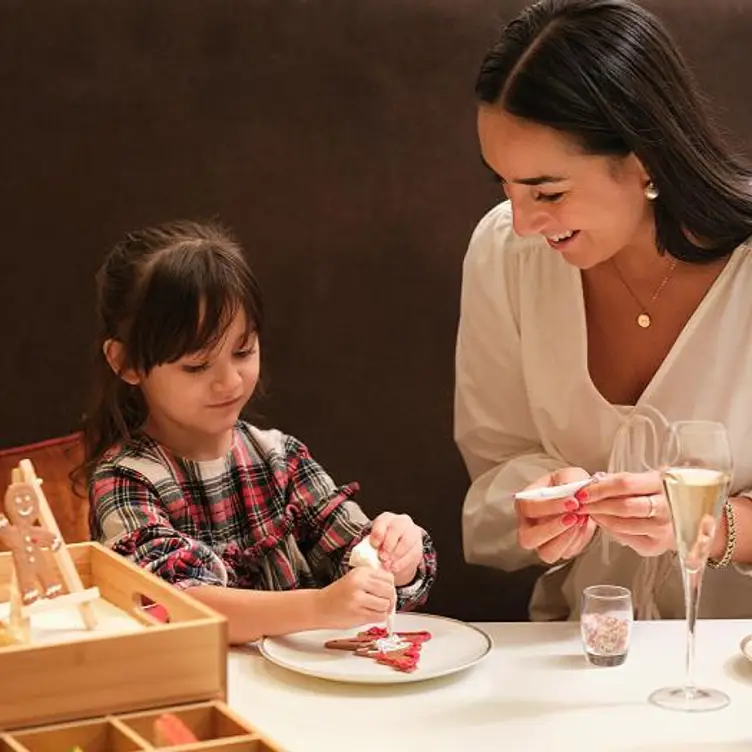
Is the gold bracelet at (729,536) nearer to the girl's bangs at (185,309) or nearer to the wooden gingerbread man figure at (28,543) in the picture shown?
the girl's bangs at (185,309)

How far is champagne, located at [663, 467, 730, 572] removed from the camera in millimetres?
1383

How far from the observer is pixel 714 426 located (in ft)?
4.52

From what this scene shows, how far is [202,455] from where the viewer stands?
200 cm

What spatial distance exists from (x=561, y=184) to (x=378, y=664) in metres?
0.69

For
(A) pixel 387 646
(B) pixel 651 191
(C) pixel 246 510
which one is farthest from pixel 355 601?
(B) pixel 651 191

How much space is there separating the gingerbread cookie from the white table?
0.04 m

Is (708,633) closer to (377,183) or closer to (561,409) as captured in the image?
(561,409)

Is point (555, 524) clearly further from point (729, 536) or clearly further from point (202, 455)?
point (202, 455)

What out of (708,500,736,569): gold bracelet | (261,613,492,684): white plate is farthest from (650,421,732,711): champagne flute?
(708,500,736,569): gold bracelet

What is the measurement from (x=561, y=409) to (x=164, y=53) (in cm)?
88

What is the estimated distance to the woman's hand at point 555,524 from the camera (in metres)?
1.68

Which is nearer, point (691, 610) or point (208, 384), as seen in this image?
point (691, 610)

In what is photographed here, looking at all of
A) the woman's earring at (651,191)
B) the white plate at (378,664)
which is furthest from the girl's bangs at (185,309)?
the woman's earring at (651,191)

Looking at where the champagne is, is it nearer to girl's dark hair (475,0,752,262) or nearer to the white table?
the white table
